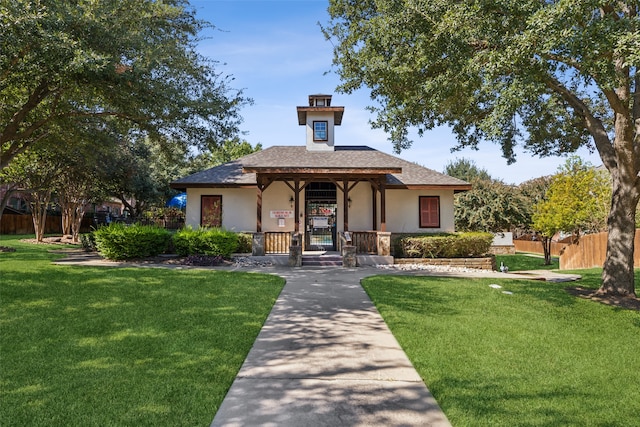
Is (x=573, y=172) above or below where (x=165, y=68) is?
below

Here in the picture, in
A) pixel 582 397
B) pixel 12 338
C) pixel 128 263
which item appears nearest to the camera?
pixel 582 397

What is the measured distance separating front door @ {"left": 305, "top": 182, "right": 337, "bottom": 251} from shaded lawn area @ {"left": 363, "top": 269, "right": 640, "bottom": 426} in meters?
8.52

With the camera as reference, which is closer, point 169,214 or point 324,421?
point 324,421

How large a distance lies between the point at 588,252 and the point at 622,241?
35.4ft

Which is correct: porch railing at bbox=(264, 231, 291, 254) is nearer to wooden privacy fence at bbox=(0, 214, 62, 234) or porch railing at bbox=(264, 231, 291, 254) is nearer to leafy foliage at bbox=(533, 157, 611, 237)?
leafy foliage at bbox=(533, 157, 611, 237)

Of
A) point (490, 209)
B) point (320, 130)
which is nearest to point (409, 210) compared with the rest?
point (320, 130)

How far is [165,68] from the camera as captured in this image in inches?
364

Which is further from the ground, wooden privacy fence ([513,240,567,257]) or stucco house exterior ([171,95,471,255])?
stucco house exterior ([171,95,471,255])

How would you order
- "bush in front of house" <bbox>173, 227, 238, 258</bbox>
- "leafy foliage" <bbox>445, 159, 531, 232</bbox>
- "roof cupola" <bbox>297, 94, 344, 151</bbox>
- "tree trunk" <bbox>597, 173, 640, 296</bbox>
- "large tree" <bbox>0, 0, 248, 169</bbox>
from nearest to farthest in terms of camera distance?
"large tree" <bbox>0, 0, 248, 169</bbox>
"tree trunk" <bbox>597, 173, 640, 296</bbox>
"bush in front of house" <bbox>173, 227, 238, 258</bbox>
"roof cupola" <bbox>297, 94, 344, 151</bbox>
"leafy foliage" <bbox>445, 159, 531, 232</bbox>

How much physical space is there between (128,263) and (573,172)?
21.7 m

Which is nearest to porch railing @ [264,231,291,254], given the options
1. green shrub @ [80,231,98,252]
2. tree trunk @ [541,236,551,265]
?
green shrub @ [80,231,98,252]

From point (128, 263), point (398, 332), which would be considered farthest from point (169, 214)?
point (398, 332)

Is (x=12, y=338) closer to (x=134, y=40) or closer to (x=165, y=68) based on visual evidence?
(x=134, y=40)

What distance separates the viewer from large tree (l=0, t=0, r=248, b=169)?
21.8 ft
